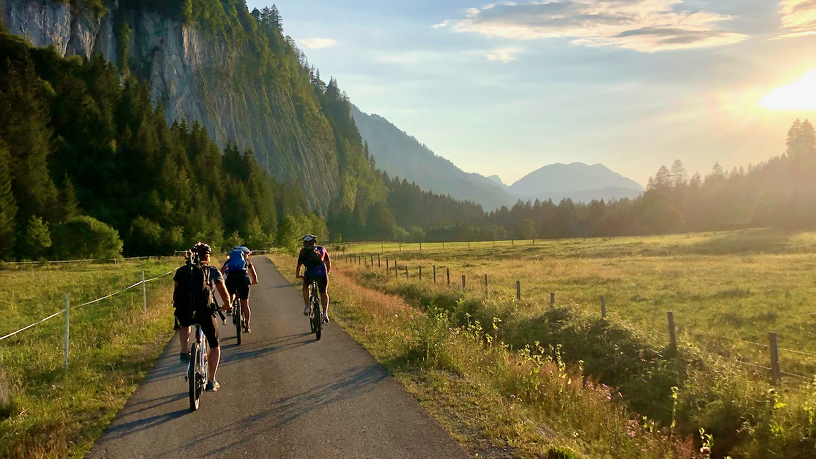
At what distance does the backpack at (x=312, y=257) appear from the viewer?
11.7m

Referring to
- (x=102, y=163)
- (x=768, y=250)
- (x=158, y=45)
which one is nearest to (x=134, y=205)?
(x=102, y=163)

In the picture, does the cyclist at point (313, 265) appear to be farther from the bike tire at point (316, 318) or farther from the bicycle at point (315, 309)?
the bike tire at point (316, 318)

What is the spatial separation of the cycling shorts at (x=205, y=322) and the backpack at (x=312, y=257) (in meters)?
4.77

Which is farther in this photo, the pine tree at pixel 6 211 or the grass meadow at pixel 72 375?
the pine tree at pixel 6 211

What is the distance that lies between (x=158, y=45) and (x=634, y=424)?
105002 mm

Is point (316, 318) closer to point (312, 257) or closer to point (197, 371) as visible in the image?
point (312, 257)

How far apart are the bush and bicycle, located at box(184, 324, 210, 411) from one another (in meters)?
49.0

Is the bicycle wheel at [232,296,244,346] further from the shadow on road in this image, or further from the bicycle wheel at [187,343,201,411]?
the bicycle wheel at [187,343,201,411]

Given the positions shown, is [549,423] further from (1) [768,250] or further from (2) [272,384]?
(1) [768,250]

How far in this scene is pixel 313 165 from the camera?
14262 centimetres

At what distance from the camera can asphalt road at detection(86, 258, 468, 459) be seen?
215 inches

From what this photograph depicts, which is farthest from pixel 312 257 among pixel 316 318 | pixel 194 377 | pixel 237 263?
pixel 194 377

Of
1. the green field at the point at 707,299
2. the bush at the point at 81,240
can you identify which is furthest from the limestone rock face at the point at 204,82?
the green field at the point at 707,299

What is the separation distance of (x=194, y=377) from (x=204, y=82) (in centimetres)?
10821
